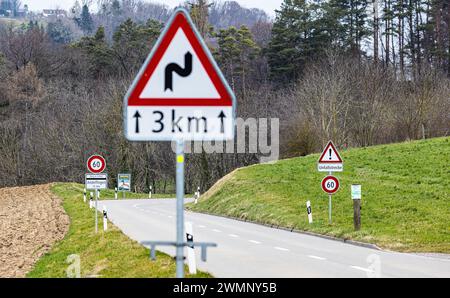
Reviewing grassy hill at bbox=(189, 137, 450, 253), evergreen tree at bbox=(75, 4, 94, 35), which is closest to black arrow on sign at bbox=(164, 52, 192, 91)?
grassy hill at bbox=(189, 137, 450, 253)

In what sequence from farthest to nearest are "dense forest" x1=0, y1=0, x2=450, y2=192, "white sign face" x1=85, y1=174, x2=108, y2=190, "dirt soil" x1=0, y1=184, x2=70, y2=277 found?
"dense forest" x1=0, y1=0, x2=450, y2=192
"white sign face" x1=85, y1=174, x2=108, y2=190
"dirt soil" x1=0, y1=184, x2=70, y2=277

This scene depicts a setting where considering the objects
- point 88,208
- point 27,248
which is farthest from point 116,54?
point 27,248

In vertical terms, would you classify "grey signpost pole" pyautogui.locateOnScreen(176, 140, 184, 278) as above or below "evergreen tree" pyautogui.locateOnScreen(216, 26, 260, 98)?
below

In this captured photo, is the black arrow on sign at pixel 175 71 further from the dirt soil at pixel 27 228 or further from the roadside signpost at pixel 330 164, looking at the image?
the roadside signpost at pixel 330 164

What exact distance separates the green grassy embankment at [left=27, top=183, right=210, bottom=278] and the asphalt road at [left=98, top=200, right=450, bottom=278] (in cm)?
86

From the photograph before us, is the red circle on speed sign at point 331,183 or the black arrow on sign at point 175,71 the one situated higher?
the black arrow on sign at point 175,71

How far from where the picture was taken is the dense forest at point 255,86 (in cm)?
5906

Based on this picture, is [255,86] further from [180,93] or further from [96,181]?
[180,93]

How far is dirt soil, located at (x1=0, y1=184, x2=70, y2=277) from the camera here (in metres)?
21.1

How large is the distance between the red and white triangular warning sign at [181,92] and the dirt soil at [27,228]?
13.4 metres

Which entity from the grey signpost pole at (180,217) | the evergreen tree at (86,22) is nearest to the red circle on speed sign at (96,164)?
the grey signpost pole at (180,217)

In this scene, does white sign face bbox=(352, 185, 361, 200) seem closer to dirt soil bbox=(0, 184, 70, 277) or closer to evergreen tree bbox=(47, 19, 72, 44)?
dirt soil bbox=(0, 184, 70, 277)

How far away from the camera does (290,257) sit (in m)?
17.9

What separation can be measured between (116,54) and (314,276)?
7166cm
